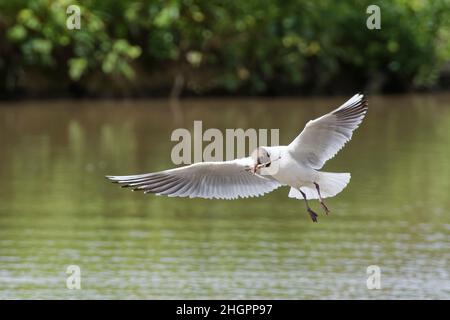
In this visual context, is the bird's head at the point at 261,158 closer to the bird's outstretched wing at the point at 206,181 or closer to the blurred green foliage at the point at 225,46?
the bird's outstretched wing at the point at 206,181

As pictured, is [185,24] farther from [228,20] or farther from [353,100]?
[353,100]

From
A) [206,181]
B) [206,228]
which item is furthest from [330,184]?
[206,228]

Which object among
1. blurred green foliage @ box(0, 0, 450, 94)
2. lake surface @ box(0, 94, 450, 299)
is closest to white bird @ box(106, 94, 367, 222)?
lake surface @ box(0, 94, 450, 299)

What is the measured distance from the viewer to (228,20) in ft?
101

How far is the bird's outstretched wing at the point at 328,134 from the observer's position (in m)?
9.66

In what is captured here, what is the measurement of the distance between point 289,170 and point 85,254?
4.16 meters

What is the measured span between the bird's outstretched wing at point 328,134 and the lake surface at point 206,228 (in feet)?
6.19

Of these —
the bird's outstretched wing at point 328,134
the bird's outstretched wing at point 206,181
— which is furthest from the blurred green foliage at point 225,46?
the bird's outstretched wing at point 328,134

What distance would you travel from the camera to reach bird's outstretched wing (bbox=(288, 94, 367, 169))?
9664 mm

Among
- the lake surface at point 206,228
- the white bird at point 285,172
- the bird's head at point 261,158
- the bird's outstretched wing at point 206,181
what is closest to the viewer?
the bird's head at point 261,158

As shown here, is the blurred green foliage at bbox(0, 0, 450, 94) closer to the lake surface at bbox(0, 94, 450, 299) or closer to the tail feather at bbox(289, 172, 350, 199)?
the lake surface at bbox(0, 94, 450, 299)

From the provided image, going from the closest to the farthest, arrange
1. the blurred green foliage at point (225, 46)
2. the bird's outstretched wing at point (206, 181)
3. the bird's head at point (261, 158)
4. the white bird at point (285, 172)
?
1. the bird's head at point (261, 158)
2. the white bird at point (285, 172)
3. the bird's outstretched wing at point (206, 181)
4. the blurred green foliage at point (225, 46)

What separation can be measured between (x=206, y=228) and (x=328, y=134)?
4926mm
